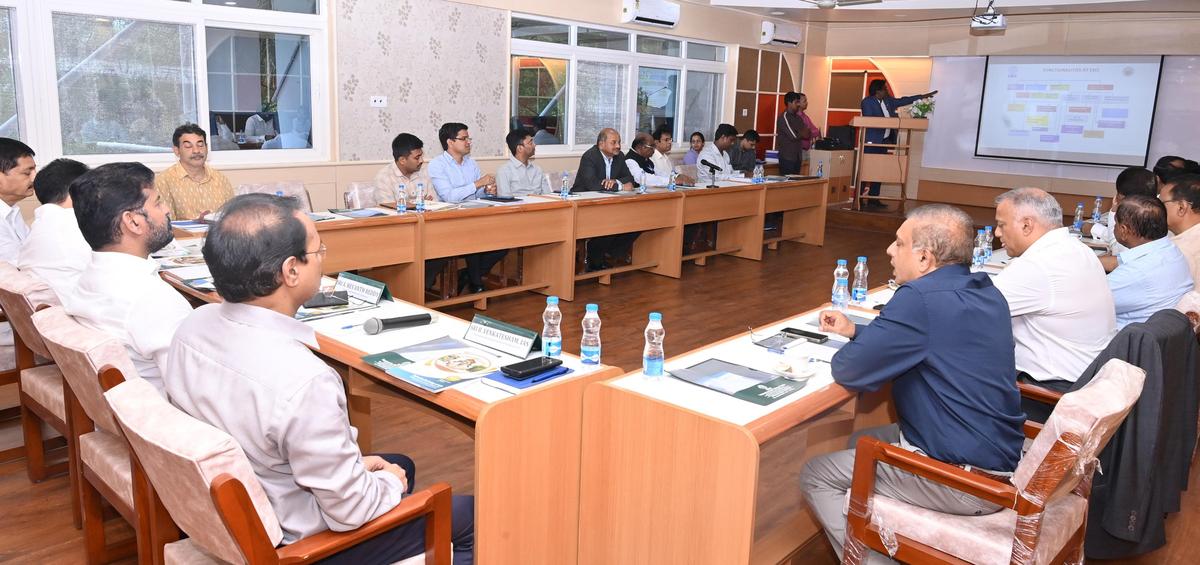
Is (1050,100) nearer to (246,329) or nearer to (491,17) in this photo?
(491,17)

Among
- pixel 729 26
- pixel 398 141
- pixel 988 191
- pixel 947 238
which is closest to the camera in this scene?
pixel 947 238

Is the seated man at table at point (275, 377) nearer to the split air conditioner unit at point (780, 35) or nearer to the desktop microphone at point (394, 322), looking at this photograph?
the desktop microphone at point (394, 322)

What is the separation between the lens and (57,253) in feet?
9.90

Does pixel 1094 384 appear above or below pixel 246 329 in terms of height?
below

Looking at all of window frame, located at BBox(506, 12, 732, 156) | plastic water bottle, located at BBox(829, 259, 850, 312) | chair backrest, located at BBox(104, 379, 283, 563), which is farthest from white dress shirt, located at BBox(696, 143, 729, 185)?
chair backrest, located at BBox(104, 379, 283, 563)

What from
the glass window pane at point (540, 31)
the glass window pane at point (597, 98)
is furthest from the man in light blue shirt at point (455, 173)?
the glass window pane at point (597, 98)

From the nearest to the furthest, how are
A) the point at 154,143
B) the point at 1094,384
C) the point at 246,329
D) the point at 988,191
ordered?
the point at 246,329 → the point at 1094,384 → the point at 154,143 → the point at 988,191

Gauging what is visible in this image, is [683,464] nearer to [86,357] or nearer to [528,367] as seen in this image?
[528,367]

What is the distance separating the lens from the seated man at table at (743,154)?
9.76 meters

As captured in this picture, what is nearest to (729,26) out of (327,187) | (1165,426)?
(327,187)

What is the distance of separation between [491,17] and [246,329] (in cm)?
701

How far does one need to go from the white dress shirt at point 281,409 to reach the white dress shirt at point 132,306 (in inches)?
22.0

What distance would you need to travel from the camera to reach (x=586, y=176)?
7.28 m

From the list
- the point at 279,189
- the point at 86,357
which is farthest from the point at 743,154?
the point at 86,357
